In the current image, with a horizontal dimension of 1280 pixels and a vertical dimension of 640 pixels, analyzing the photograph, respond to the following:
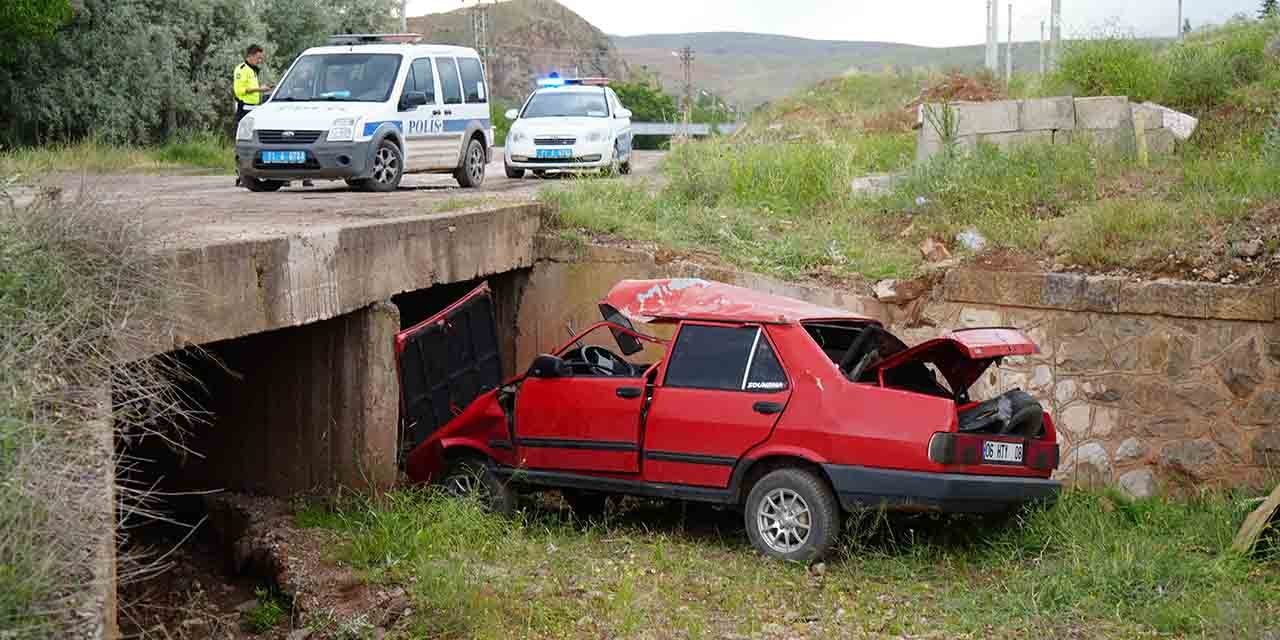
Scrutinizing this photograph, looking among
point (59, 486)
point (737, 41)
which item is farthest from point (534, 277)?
point (737, 41)

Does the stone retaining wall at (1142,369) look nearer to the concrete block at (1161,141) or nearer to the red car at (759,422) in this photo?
the red car at (759,422)

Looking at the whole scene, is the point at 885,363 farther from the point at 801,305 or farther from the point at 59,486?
the point at 59,486

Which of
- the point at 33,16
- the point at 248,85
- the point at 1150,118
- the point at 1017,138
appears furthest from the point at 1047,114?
the point at 33,16

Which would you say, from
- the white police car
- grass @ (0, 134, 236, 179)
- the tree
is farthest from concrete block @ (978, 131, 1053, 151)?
the tree

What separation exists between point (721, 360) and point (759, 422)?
557mm

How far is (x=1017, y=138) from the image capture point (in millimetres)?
15938

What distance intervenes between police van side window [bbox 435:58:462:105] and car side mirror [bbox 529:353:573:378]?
8.33 m

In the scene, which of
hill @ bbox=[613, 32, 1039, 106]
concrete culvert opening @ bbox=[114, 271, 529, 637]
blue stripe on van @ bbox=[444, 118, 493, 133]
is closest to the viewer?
concrete culvert opening @ bbox=[114, 271, 529, 637]

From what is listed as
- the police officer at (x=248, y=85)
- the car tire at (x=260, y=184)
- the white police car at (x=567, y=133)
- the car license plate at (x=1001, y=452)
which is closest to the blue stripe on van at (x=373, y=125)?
the car tire at (x=260, y=184)

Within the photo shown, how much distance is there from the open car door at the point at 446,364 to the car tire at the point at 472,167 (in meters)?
7.30

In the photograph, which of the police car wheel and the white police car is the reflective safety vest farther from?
the white police car

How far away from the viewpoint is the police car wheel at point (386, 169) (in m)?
16.6

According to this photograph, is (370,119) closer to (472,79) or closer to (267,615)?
(472,79)

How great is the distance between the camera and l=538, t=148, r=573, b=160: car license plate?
21.5 metres
